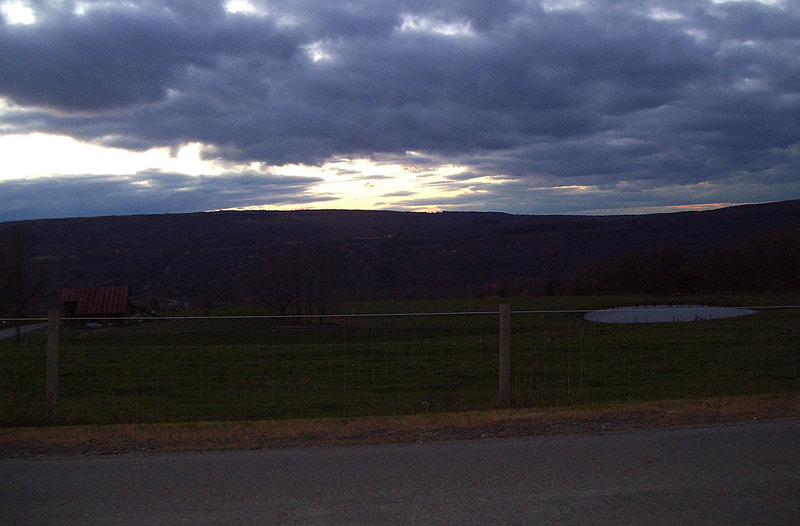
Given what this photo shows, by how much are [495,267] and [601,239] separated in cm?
1621

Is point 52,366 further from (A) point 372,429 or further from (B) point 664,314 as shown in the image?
(B) point 664,314

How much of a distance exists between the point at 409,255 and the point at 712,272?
4146cm

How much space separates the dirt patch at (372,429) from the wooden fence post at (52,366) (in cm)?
89

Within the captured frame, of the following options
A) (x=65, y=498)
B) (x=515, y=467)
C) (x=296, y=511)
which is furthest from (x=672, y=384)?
(x=65, y=498)

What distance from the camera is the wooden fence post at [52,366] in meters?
8.39

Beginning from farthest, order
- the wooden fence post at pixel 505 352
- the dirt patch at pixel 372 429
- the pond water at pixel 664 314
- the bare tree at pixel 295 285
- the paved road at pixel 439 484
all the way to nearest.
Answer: the bare tree at pixel 295 285, the pond water at pixel 664 314, the wooden fence post at pixel 505 352, the dirt patch at pixel 372 429, the paved road at pixel 439 484

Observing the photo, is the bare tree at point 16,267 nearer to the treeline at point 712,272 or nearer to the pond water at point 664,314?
the pond water at point 664,314

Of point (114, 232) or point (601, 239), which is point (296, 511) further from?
point (114, 232)

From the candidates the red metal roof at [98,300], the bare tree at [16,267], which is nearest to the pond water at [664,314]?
the red metal roof at [98,300]

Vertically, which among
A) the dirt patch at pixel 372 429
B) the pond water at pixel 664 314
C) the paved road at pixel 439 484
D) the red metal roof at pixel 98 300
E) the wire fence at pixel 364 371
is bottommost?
the red metal roof at pixel 98 300

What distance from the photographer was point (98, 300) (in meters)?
49.3

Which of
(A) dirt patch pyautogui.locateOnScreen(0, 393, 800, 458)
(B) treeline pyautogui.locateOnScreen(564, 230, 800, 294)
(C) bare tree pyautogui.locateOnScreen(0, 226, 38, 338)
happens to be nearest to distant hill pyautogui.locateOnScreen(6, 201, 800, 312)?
(B) treeline pyautogui.locateOnScreen(564, 230, 800, 294)

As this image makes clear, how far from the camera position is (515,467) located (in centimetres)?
544

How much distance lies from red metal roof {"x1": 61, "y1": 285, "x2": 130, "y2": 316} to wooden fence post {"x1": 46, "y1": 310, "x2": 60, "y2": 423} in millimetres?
42527
